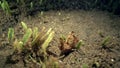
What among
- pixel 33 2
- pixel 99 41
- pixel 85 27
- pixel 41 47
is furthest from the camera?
pixel 33 2

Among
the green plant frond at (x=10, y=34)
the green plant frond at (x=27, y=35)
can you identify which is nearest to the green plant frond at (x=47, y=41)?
the green plant frond at (x=27, y=35)

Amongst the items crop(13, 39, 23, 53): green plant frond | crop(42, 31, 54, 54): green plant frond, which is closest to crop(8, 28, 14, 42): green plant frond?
crop(13, 39, 23, 53): green plant frond

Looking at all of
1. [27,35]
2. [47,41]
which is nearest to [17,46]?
[27,35]

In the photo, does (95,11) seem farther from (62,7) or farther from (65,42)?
(65,42)

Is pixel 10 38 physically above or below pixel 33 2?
below

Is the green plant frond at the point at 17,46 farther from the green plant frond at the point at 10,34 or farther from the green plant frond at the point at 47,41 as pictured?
the green plant frond at the point at 47,41

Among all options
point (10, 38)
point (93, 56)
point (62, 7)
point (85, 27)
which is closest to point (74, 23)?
point (85, 27)

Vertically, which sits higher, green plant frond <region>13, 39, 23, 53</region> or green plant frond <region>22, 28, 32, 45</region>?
green plant frond <region>22, 28, 32, 45</region>

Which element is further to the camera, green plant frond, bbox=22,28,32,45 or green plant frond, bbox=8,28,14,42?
green plant frond, bbox=8,28,14,42

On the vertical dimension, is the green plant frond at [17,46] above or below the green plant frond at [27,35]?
below

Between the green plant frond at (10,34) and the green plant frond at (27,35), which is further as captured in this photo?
the green plant frond at (10,34)

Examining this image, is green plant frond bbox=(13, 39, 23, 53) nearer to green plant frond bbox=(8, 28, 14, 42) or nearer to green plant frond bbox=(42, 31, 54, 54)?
green plant frond bbox=(8, 28, 14, 42)
